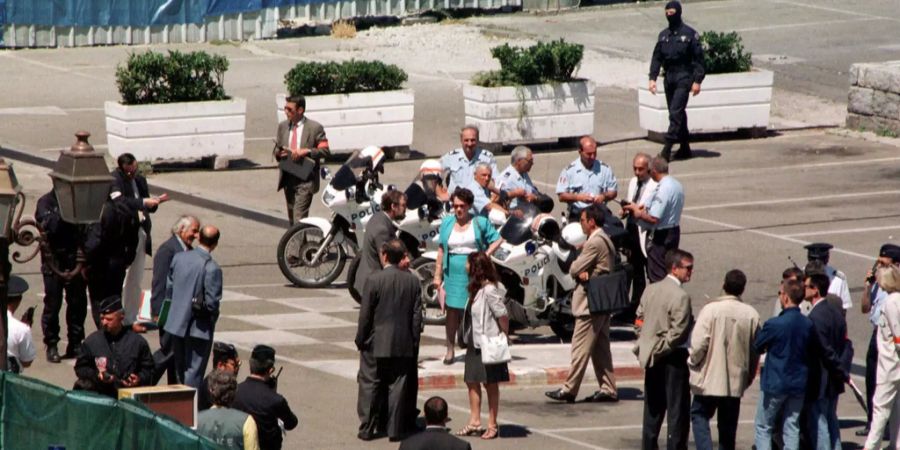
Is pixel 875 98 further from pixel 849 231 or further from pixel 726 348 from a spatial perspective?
pixel 726 348

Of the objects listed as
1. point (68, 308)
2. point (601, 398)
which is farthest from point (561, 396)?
point (68, 308)

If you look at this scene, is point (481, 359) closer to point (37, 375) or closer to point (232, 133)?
point (37, 375)

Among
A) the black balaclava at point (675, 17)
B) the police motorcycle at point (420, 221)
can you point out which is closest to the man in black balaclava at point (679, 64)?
the black balaclava at point (675, 17)

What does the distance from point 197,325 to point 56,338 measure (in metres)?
2.37

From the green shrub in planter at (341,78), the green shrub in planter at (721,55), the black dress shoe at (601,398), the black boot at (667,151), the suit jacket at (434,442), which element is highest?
the green shrub in planter at (721,55)

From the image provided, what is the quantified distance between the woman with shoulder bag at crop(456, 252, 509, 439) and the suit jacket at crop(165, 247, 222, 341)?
1.93m

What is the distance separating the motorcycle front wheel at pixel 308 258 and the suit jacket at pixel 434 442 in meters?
7.81

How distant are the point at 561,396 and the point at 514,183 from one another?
2.90 metres

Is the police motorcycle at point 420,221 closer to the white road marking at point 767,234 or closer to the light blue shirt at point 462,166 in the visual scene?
the light blue shirt at point 462,166

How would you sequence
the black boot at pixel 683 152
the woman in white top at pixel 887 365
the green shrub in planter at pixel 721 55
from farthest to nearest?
the green shrub in planter at pixel 721 55
the black boot at pixel 683 152
the woman in white top at pixel 887 365

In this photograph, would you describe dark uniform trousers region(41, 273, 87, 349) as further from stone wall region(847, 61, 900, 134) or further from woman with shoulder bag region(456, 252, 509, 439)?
stone wall region(847, 61, 900, 134)

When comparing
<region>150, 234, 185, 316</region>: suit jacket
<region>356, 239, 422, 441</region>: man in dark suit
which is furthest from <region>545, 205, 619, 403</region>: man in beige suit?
<region>150, 234, 185, 316</region>: suit jacket

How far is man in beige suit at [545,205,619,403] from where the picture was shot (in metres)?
14.4

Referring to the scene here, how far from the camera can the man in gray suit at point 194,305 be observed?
13.2 m
